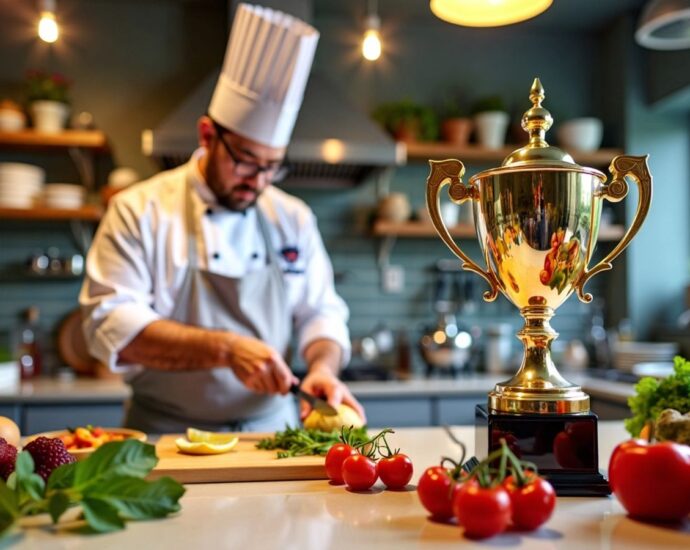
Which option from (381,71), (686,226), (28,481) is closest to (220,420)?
(28,481)

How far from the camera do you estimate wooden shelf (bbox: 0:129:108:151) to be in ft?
10.2

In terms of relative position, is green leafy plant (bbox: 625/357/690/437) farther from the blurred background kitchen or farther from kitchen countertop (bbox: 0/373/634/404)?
the blurred background kitchen

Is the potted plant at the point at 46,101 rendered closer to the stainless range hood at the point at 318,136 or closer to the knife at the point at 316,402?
the stainless range hood at the point at 318,136

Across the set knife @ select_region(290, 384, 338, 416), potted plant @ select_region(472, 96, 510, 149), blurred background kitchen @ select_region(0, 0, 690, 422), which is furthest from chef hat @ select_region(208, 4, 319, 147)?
potted plant @ select_region(472, 96, 510, 149)

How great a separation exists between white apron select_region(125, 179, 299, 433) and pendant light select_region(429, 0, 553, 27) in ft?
2.90

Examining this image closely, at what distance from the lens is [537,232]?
914 mm

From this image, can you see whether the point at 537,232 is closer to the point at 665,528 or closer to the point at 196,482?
the point at 665,528

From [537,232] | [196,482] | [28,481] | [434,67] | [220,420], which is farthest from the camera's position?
[434,67]

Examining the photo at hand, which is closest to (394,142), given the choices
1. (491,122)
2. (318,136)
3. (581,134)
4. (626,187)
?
(318,136)

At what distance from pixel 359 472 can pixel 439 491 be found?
0.58 ft

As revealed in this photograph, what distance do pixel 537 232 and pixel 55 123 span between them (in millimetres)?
2789

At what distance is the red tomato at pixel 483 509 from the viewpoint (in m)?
0.69

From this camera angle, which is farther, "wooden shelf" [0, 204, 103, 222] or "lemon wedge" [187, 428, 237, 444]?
"wooden shelf" [0, 204, 103, 222]

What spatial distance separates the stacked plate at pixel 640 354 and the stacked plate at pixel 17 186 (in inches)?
107
